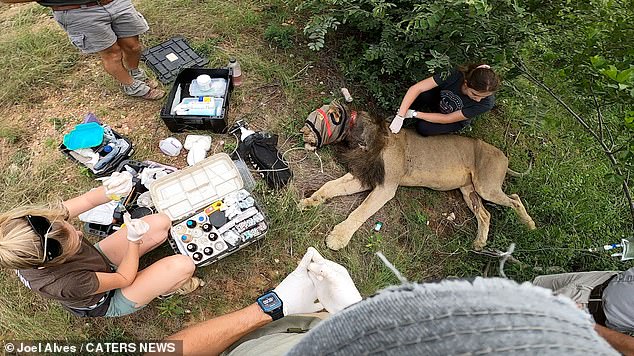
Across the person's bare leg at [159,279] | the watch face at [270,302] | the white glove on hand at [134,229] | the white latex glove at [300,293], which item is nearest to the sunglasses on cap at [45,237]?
the white glove on hand at [134,229]

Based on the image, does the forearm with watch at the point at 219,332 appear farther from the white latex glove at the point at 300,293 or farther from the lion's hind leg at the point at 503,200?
the lion's hind leg at the point at 503,200

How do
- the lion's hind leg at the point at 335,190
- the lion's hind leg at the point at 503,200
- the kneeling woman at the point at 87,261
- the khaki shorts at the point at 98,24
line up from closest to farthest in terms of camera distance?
the kneeling woman at the point at 87,261 < the khaki shorts at the point at 98,24 < the lion's hind leg at the point at 335,190 < the lion's hind leg at the point at 503,200

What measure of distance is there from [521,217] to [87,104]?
14.4 feet

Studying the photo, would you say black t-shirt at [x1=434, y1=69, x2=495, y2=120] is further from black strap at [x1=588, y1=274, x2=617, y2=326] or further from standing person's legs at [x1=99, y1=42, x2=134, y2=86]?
standing person's legs at [x1=99, y1=42, x2=134, y2=86]

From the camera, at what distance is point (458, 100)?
4133 millimetres

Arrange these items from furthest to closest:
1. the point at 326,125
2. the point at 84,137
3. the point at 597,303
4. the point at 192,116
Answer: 1. the point at 326,125
2. the point at 192,116
3. the point at 84,137
4. the point at 597,303

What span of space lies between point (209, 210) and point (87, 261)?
3.33 feet

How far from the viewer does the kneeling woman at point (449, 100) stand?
3.79m

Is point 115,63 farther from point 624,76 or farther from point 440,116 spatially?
point 624,76

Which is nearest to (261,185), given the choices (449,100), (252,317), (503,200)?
(252,317)

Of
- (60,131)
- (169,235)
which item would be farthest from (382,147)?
(60,131)

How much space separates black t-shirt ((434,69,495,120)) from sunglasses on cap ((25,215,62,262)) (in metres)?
3.33

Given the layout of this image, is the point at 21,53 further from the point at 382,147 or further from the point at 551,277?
the point at 551,277

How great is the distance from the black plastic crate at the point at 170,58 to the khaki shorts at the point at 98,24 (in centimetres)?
54
